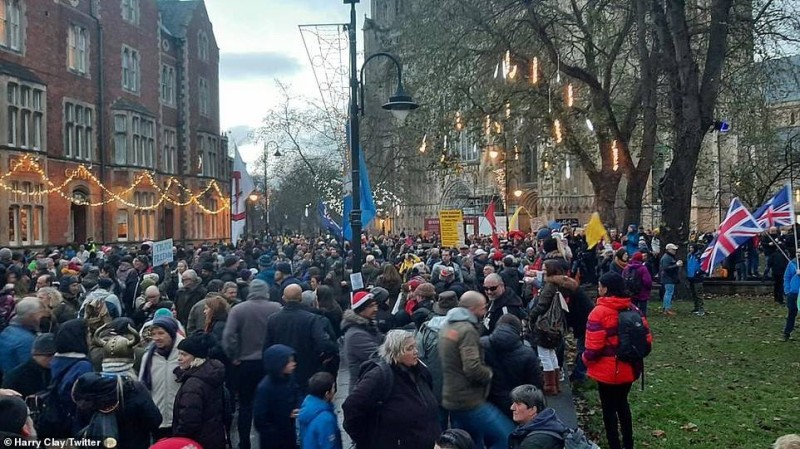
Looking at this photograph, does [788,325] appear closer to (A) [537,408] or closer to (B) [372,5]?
(A) [537,408]

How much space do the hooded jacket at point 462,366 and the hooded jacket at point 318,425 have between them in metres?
1.02

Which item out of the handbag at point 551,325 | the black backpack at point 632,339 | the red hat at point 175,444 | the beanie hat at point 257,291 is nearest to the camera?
the red hat at point 175,444

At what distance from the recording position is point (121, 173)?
3500 cm

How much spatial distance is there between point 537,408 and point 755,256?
21393mm

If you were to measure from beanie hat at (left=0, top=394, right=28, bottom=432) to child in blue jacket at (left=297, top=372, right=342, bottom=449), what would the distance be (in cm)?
193

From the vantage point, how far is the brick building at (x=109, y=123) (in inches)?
1098

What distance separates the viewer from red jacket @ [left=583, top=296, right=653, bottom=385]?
6.99 meters

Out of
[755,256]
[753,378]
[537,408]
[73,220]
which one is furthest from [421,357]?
[73,220]

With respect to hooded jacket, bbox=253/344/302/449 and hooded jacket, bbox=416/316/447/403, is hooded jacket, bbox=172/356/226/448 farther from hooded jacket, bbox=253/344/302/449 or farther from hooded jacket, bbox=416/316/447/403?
hooded jacket, bbox=416/316/447/403

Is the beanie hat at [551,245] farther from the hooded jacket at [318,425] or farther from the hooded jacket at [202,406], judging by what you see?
the hooded jacket at [202,406]

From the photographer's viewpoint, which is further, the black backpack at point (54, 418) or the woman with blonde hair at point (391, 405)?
the black backpack at point (54, 418)

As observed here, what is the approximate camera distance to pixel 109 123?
34.4 metres

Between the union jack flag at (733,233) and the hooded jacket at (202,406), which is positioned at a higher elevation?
the union jack flag at (733,233)

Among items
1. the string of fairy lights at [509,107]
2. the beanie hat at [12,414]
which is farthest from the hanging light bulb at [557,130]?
the beanie hat at [12,414]
